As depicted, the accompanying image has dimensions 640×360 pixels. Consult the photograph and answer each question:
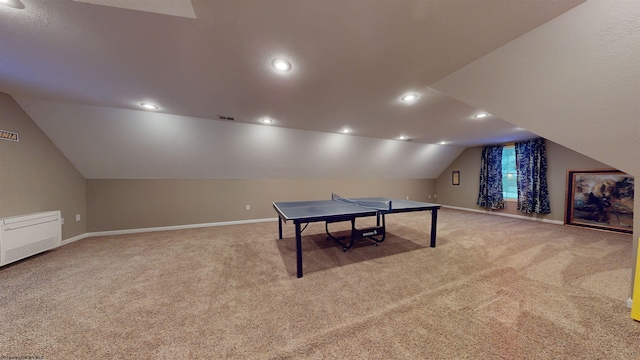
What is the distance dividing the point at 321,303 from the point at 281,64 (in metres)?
2.33

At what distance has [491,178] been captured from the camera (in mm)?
5754

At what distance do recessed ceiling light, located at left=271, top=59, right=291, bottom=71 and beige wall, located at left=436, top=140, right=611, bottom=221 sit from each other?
682 cm

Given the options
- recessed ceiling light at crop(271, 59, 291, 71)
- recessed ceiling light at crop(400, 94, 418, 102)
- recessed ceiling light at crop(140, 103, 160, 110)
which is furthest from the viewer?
recessed ceiling light at crop(140, 103, 160, 110)

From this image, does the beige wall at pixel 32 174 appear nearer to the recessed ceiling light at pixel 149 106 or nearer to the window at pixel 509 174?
the recessed ceiling light at pixel 149 106

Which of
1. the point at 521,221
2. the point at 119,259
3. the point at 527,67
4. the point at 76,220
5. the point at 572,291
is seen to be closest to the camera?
the point at 527,67

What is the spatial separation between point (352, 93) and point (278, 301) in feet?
8.26

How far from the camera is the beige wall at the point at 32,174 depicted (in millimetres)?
2510

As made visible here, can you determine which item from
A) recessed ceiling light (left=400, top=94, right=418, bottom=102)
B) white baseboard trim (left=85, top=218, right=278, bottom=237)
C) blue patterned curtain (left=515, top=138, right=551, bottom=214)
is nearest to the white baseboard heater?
white baseboard trim (left=85, top=218, right=278, bottom=237)

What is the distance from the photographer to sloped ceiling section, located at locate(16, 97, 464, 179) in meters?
2.97

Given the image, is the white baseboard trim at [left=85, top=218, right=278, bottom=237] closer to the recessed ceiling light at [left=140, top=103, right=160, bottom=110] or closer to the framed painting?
the recessed ceiling light at [left=140, top=103, right=160, bottom=110]

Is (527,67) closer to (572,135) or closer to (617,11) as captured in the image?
(617,11)

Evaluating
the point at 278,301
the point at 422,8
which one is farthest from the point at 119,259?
the point at 422,8

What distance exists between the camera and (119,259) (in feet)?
8.92

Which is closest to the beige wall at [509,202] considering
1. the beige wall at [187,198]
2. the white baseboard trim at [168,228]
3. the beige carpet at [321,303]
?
the beige carpet at [321,303]
